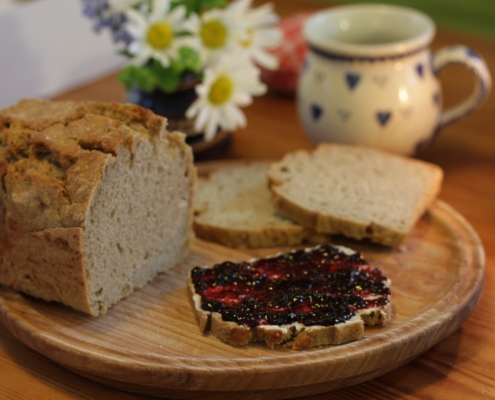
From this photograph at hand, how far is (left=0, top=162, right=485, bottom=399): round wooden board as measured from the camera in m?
1.79

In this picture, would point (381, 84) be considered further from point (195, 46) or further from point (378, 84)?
point (195, 46)

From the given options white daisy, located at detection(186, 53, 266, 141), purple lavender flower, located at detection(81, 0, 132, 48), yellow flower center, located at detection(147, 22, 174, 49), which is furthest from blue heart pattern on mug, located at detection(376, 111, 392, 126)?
purple lavender flower, located at detection(81, 0, 132, 48)

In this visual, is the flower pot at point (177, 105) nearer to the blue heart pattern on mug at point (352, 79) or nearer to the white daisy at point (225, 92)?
the white daisy at point (225, 92)

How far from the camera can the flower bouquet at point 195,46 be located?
2756 millimetres

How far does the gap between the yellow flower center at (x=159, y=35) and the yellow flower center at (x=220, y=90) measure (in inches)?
10.5

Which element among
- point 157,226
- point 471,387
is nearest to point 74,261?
point 157,226

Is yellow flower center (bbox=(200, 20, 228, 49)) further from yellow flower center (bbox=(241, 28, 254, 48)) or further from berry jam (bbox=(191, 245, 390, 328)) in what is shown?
berry jam (bbox=(191, 245, 390, 328))

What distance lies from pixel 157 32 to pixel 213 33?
0.25m

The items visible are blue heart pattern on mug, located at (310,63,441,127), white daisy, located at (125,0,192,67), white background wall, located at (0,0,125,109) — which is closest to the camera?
white daisy, located at (125,0,192,67)

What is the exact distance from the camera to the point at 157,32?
9.00 feet

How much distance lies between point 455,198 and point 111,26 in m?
1.67

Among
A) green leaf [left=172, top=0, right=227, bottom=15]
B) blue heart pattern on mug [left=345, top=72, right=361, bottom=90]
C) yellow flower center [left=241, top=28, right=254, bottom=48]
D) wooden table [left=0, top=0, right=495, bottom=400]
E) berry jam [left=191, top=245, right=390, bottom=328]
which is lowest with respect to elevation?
wooden table [left=0, top=0, right=495, bottom=400]

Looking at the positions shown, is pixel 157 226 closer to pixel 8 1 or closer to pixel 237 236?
pixel 237 236

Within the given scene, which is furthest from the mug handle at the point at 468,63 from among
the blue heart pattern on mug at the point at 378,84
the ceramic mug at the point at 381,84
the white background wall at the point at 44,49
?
the white background wall at the point at 44,49
